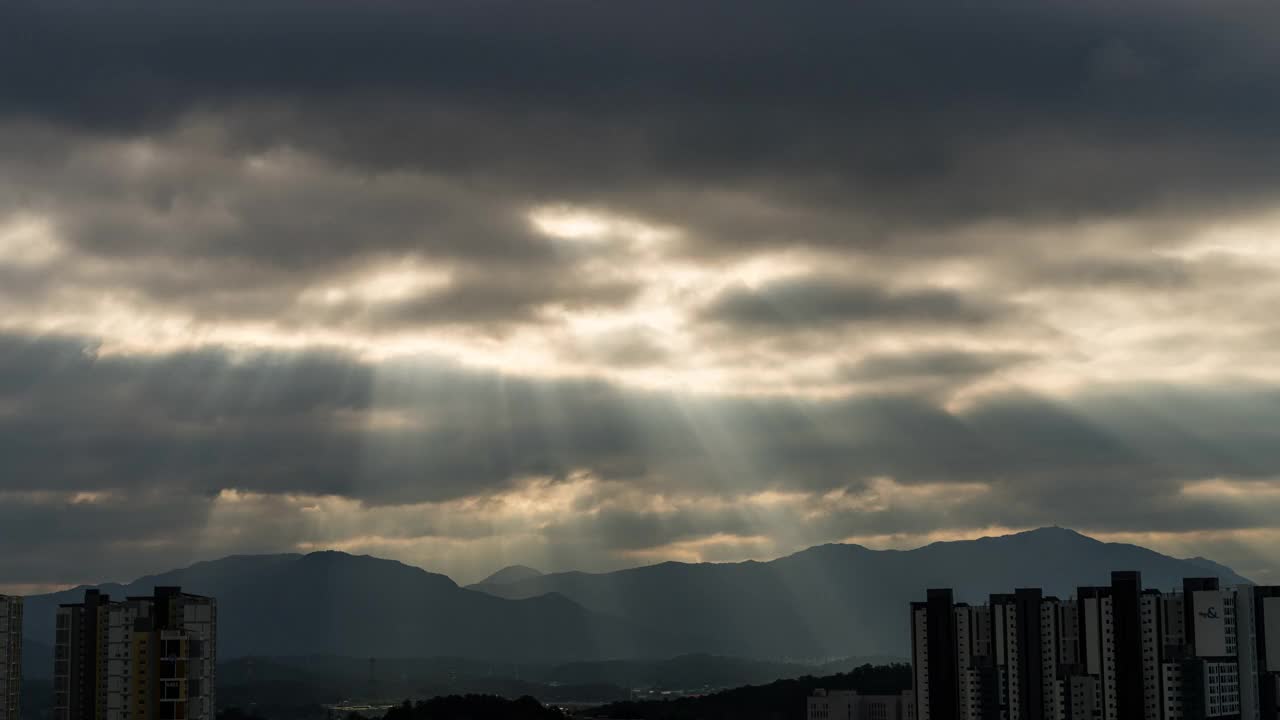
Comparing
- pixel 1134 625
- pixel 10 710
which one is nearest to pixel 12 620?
pixel 10 710

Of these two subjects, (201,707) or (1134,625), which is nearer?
(201,707)

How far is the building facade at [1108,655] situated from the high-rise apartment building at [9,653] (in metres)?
88.9

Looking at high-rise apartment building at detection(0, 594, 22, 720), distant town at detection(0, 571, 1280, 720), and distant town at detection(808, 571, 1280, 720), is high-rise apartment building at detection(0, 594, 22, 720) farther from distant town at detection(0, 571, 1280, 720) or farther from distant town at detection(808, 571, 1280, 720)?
distant town at detection(808, 571, 1280, 720)

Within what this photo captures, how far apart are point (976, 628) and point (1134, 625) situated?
29.2 meters

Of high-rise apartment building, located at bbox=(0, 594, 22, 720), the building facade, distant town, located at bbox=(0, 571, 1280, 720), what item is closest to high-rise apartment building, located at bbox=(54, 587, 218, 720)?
distant town, located at bbox=(0, 571, 1280, 720)

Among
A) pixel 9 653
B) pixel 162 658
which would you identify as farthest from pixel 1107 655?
pixel 162 658

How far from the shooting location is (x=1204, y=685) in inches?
5492

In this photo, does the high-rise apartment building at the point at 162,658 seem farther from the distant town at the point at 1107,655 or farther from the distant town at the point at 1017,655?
the distant town at the point at 1107,655

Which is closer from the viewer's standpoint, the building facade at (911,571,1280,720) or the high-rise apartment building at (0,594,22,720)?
the high-rise apartment building at (0,594,22,720)

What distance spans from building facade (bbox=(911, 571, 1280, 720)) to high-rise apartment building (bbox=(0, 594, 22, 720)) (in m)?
88.9

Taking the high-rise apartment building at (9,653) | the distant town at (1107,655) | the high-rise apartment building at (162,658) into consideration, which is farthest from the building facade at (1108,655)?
the high-rise apartment building at (9,653)

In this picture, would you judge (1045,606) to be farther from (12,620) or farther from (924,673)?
(12,620)

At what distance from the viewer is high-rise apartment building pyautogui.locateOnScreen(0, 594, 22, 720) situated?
10925 centimetres

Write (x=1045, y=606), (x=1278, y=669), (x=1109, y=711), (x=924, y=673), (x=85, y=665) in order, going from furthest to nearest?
(x=924, y=673)
(x=1045, y=606)
(x=1109, y=711)
(x=1278, y=669)
(x=85, y=665)
